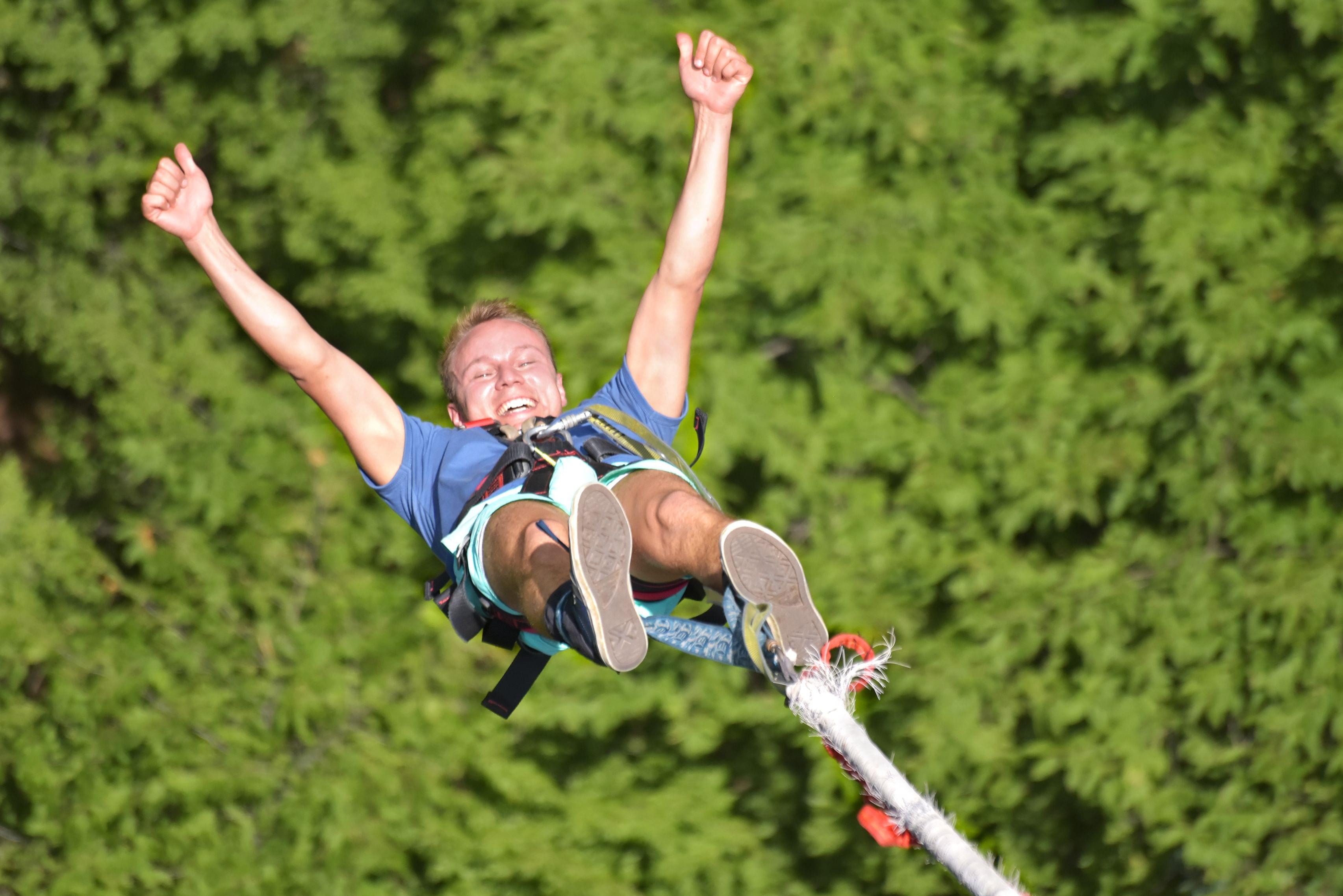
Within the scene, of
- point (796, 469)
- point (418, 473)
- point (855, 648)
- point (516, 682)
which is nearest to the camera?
point (855, 648)

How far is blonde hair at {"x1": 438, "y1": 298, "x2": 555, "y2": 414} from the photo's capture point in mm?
4262

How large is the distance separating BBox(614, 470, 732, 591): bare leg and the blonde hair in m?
0.72

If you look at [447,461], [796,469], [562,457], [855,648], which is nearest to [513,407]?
[447,461]

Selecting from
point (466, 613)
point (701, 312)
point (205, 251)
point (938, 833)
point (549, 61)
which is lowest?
point (938, 833)

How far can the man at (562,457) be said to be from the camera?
3156 millimetres

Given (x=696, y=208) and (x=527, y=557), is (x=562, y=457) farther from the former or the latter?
(x=696, y=208)

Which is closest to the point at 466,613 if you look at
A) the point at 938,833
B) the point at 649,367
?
the point at 649,367

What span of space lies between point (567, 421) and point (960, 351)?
4101 mm

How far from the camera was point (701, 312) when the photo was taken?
24.0 feet

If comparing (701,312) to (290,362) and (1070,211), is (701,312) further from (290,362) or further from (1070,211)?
(290,362)

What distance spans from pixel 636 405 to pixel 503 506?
2.24 feet

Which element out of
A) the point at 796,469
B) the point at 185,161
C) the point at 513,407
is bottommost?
the point at 185,161

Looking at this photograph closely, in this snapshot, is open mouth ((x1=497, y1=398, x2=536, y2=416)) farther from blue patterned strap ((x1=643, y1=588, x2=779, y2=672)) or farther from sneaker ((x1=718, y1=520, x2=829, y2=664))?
sneaker ((x1=718, y1=520, x2=829, y2=664))

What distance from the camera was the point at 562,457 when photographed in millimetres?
3682
